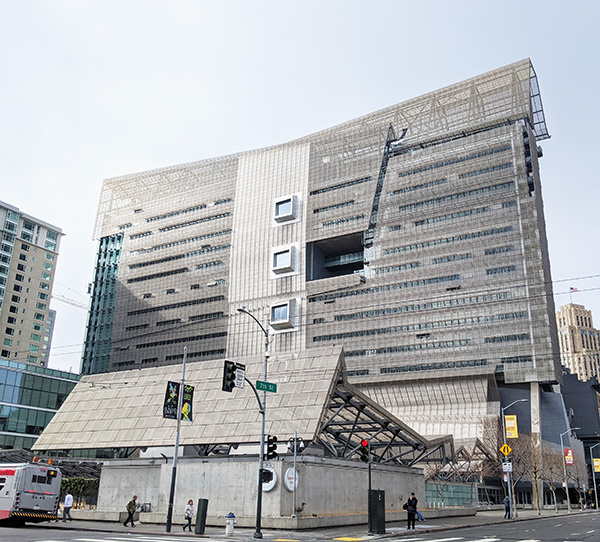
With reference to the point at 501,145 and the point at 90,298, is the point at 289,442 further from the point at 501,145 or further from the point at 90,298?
the point at 90,298

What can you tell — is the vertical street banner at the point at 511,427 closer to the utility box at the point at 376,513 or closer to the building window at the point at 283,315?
the utility box at the point at 376,513

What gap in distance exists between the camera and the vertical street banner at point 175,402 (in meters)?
29.7

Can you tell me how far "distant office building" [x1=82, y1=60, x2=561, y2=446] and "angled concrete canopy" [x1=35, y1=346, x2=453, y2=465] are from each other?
61.0 meters

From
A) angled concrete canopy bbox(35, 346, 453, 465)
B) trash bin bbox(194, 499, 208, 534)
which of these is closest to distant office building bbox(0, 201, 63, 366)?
angled concrete canopy bbox(35, 346, 453, 465)

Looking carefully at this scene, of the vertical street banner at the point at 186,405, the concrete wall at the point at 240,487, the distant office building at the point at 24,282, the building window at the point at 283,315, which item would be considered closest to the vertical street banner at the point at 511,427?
the concrete wall at the point at 240,487

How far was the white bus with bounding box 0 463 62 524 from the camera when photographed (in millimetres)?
29391

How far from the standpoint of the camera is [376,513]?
27391 millimetres

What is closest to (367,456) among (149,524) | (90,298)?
(149,524)

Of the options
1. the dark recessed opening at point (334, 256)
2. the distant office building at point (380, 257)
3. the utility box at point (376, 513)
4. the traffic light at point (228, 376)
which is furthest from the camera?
the dark recessed opening at point (334, 256)

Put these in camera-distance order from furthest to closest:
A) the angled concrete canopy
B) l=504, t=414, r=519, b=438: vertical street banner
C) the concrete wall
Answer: l=504, t=414, r=519, b=438: vertical street banner → the angled concrete canopy → the concrete wall

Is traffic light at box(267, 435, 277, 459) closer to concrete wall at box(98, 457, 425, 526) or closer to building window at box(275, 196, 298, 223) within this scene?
concrete wall at box(98, 457, 425, 526)

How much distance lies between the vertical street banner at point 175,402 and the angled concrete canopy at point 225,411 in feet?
17.8

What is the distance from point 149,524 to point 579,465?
88772 millimetres

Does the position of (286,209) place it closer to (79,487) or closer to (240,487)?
(79,487)
